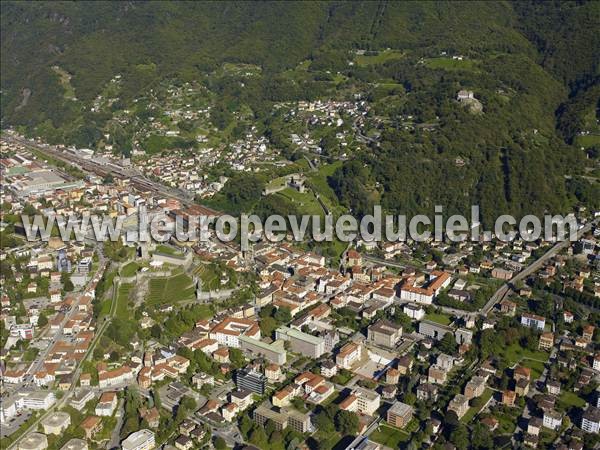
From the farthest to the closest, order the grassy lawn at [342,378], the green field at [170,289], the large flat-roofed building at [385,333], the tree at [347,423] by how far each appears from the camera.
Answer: the green field at [170,289], the large flat-roofed building at [385,333], the grassy lawn at [342,378], the tree at [347,423]

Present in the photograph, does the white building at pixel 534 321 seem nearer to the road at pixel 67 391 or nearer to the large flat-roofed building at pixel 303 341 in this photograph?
the large flat-roofed building at pixel 303 341

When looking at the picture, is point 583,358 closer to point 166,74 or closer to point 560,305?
point 560,305

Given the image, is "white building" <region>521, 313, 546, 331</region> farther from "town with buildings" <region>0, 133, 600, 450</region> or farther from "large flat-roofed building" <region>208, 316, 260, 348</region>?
Result: "large flat-roofed building" <region>208, 316, 260, 348</region>

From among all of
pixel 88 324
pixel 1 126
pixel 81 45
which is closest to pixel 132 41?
pixel 81 45

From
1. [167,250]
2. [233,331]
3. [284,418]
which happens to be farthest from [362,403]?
[167,250]

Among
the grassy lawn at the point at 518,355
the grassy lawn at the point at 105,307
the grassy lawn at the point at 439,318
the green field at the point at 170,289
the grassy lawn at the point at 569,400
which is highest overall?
the green field at the point at 170,289

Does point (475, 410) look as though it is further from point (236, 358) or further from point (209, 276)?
point (209, 276)

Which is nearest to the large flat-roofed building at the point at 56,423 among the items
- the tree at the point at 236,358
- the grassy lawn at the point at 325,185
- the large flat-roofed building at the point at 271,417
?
the large flat-roofed building at the point at 271,417
